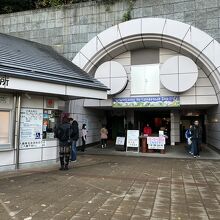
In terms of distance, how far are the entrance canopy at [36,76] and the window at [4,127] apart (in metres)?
0.87

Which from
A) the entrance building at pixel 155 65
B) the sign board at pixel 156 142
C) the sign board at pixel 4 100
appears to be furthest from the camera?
the sign board at pixel 156 142

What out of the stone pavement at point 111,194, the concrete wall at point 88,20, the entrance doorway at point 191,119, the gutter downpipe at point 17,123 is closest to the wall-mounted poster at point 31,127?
the gutter downpipe at point 17,123

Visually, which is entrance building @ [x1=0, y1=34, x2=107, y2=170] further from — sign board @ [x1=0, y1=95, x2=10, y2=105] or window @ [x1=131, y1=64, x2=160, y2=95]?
window @ [x1=131, y1=64, x2=160, y2=95]

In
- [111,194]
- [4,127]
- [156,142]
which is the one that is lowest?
[111,194]

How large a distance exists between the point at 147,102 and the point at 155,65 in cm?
220

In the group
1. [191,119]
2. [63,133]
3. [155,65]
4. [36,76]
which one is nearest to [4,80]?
[36,76]

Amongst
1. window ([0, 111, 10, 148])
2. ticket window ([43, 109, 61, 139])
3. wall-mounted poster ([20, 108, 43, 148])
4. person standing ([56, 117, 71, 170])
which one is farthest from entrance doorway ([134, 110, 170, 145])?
window ([0, 111, 10, 148])

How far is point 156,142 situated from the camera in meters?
15.8

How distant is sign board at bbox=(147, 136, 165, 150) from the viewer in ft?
51.3

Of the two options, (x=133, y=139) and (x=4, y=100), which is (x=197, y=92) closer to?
(x=133, y=139)

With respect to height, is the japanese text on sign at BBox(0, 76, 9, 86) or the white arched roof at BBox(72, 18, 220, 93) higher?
the white arched roof at BBox(72, 18, 220, 93)

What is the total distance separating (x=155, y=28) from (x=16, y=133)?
931 cm

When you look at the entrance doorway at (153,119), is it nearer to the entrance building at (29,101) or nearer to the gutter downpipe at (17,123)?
the entrance building at (29,101)

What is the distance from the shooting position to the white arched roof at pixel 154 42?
1445 cm
